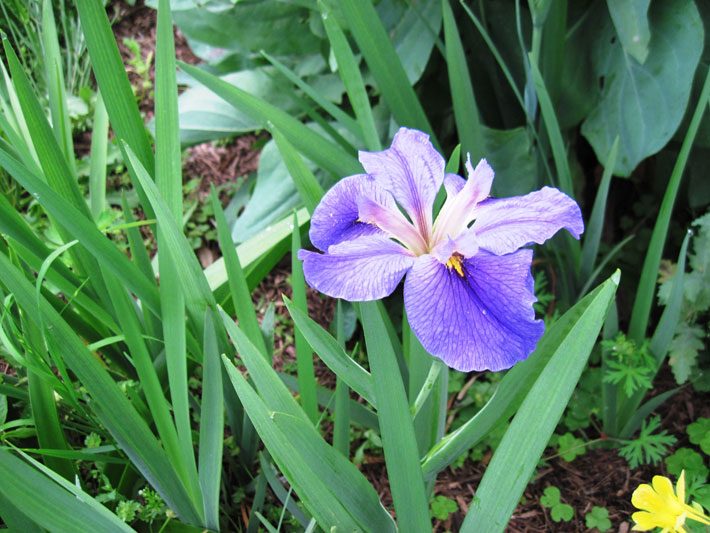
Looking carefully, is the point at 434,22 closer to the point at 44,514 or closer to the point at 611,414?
the point at 611,414

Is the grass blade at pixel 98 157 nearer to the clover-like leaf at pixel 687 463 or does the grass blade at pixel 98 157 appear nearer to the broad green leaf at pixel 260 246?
the broad green leaf at pixel 260 246

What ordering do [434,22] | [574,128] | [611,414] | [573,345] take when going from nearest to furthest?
[573,345] < [611,414] < [434,22] < [574,128]

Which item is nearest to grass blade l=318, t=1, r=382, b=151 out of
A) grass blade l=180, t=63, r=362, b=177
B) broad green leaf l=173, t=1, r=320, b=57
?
grass blade l=180, t=63, r=362, b=177

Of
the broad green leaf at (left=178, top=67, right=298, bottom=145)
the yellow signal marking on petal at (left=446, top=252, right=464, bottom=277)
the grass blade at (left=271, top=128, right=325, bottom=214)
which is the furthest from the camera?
the broad green leaf at (left=178, top=67, right=298, bottom=145)

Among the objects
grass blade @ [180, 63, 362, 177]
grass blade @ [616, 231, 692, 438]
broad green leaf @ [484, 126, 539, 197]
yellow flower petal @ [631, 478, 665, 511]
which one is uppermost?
grass blade @ [180, 63, 362, 177]

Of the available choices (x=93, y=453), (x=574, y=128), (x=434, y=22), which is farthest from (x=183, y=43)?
(x=93, y=453)

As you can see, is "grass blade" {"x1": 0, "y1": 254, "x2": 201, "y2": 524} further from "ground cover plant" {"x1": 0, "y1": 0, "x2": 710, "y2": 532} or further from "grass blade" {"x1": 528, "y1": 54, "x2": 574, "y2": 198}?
"grass blade" {"x1": 528, "y1": 54, "x2": 574, "y2": 198}
